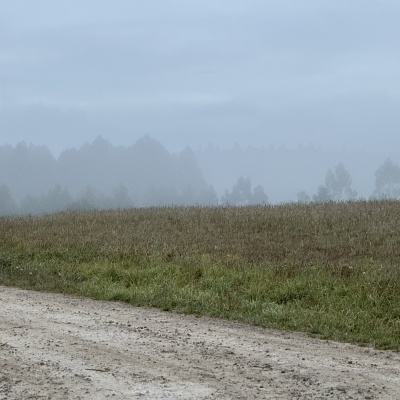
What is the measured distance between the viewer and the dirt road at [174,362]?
22.7ft

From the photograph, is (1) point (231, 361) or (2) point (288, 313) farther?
(2) point (288, 313)

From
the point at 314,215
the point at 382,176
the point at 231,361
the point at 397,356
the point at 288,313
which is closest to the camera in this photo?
the point at 231,361

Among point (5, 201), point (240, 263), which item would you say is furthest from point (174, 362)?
point (5, 201)

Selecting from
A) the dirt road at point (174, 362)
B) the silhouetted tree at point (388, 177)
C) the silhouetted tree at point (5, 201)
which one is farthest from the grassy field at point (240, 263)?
the silhouetted tree at point (388, 177)

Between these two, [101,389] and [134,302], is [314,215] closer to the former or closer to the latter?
[134,302]

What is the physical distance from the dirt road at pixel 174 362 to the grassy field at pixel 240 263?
1176 mm

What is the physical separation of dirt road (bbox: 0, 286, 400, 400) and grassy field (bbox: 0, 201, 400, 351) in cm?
118

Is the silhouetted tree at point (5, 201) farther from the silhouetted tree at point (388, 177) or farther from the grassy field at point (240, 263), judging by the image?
the grassy field at point (240, 263)

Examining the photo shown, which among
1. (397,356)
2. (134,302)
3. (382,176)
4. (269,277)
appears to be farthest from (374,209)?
(382,176)

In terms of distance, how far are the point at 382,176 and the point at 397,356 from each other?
19000 cm

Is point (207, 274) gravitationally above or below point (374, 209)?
below

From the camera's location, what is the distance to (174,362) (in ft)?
26.3

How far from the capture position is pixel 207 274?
48.8 ft

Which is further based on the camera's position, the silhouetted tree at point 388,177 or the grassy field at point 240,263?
the silhouetted tree at point 388,177
